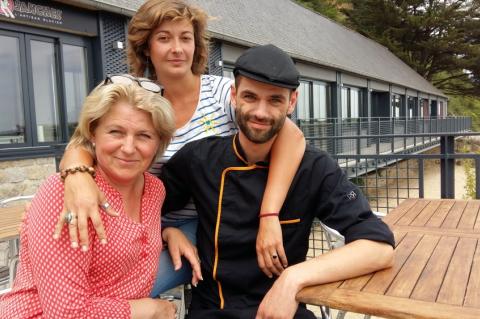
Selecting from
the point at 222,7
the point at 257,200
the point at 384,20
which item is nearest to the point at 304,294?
the point at 257,200

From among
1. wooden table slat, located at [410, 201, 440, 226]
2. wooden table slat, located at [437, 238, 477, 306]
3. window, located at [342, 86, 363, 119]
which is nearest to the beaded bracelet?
wooden table slat, located at [437, 238, 477, 306]

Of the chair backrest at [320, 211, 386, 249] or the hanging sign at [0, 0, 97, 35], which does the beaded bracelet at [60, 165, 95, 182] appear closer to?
the chair backrest at [320, 211, 386, 249]

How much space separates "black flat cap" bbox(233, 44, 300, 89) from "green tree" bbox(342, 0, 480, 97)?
36288 millimetres

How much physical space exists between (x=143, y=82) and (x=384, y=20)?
124ft

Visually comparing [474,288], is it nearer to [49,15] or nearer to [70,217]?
[70,217]

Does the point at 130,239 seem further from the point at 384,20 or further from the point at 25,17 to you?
the point at 384,20

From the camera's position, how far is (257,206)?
198cm

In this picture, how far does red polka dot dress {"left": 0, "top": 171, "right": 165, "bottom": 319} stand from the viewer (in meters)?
1.49

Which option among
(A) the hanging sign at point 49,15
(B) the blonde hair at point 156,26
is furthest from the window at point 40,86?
(B) the blonde hair at point 156,26

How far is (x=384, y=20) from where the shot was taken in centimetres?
3641

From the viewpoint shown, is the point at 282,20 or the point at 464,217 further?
the point at 282,20

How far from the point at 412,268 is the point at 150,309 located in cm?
102

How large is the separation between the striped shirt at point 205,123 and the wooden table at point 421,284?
2.99ft

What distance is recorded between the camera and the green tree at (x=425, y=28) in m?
35.5
